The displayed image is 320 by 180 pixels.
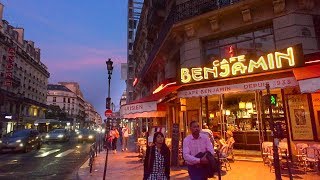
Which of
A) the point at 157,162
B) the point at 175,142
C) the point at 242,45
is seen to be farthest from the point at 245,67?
the point at 157,162

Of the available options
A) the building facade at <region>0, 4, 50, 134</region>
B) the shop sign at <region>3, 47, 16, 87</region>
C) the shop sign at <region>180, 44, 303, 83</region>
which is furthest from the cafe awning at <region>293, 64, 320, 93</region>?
the shop sign at <region>3, 47, 16, 87</region>

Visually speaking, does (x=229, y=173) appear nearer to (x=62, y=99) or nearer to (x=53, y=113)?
(x=53, y=113)

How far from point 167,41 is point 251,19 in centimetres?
540

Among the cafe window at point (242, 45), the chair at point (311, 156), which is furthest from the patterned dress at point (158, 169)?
the cafe window at point (242, 45)

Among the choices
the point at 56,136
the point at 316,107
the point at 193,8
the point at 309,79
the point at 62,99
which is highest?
the point at 62,99

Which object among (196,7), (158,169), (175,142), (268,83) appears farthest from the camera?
(196,7)

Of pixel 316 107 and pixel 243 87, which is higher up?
pixel 243 87

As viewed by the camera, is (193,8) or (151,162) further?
(193,8)

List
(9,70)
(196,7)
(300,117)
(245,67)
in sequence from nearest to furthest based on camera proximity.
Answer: (300,117) → (245,67) → (196,7) → (9,70)

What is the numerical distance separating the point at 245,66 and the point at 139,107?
5.18 meters

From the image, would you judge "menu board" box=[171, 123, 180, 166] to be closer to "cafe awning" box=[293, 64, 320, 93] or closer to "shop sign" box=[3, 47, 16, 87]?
"cafe awning" box=[293, 64, 320, 93]

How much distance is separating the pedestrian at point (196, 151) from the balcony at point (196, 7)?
962cm

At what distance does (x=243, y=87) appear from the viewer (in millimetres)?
10023

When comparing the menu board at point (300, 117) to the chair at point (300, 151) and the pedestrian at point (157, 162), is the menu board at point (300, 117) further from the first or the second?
the pedestrian at point (157, 162)
